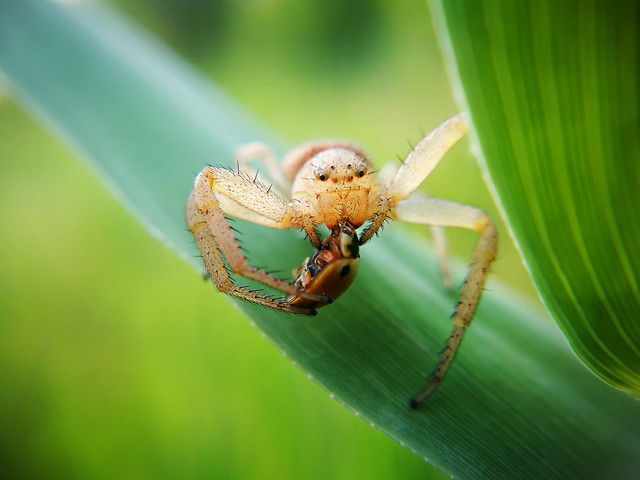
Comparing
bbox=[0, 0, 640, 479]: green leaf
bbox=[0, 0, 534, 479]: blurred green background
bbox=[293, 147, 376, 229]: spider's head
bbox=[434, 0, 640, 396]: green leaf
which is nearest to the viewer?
bbox=[434, 0, 640, 396]: green leaf

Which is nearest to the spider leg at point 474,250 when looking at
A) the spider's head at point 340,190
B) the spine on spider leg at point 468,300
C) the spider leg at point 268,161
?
the spine on spider leg at point 468,300

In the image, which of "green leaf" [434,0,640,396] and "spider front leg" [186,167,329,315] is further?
"spider front leg" [186,167,329,315]

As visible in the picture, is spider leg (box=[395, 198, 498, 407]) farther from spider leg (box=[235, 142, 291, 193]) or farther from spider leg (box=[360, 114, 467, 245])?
spider leg (box=[235, 142, 291, 193])

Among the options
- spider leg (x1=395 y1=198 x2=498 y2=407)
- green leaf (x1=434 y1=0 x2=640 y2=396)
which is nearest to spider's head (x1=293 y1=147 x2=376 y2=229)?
spider leg (x1=395 y1=198 x2=498 y2=407)

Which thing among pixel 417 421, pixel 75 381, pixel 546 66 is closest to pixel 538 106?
pixel 546 66

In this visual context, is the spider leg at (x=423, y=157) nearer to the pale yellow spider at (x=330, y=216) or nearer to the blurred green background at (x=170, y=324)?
the pale yellow spider at (x=330, y=216)

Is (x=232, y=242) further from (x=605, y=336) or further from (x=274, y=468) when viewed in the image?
(x=274, y=468)
